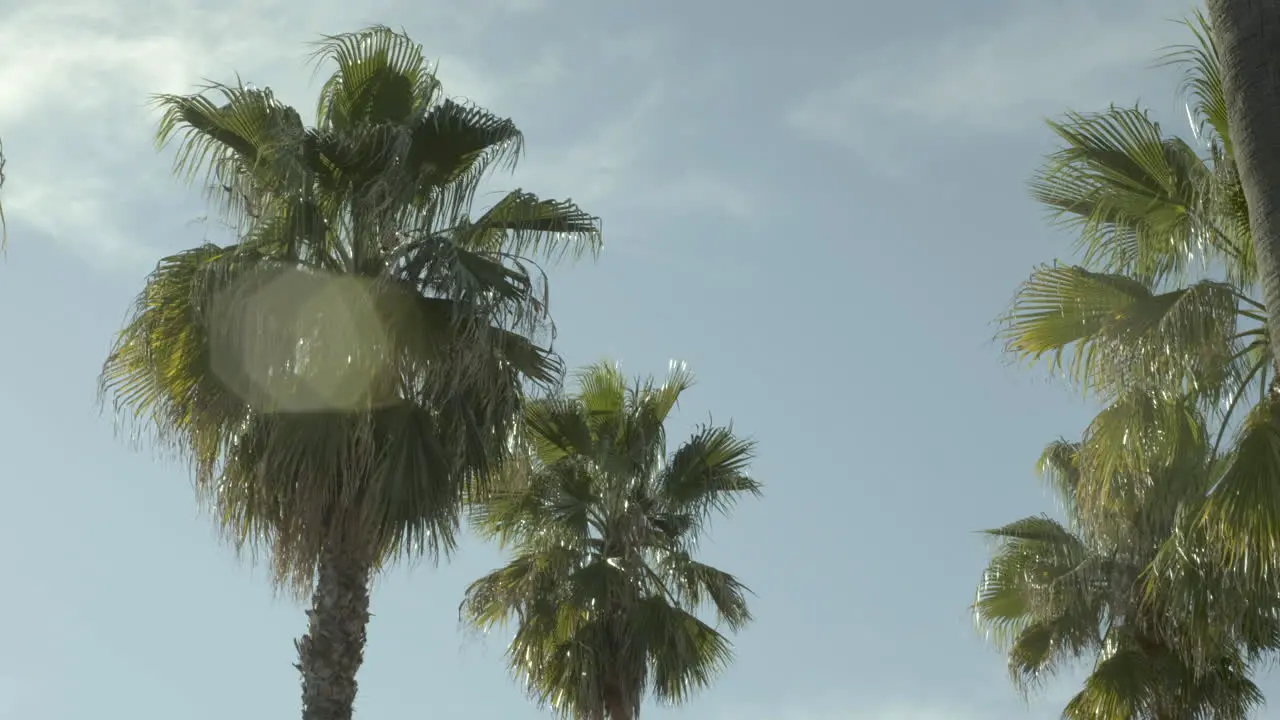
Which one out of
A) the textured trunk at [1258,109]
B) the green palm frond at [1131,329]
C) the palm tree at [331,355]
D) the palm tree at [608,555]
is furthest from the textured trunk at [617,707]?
the textured trunk at [1258,109]

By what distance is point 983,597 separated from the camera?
60.3 ft

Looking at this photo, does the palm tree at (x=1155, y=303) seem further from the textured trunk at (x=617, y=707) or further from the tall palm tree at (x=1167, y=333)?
the textured trunk at (x=617, y=707)

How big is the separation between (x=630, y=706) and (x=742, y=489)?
2.86 meters

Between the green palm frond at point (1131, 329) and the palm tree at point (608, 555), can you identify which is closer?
the green palm frond at point (1131, 329)

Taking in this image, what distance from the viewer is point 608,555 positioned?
1689 centimetres

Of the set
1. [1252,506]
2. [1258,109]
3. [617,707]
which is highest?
[617,707]

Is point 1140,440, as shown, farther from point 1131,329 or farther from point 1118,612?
point 1118,612

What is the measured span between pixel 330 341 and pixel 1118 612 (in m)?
Result: 8.97

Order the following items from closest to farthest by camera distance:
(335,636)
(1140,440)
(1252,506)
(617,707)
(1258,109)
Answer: (1258,109) → (1252,506) → (1140,440) → (335,636) → (617,707)

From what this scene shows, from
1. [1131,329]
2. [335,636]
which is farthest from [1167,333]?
[335,636]

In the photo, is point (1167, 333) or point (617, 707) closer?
point (1167, 333)

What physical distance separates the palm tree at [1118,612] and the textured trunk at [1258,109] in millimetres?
2947

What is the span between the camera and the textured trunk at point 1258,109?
6973 mm

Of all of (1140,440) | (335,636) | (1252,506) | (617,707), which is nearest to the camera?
(1252,506)
